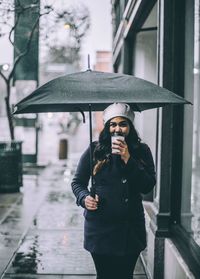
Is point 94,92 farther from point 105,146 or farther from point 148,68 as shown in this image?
point 148,68

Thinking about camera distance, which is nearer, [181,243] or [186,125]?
[181,243]

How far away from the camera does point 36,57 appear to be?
17.0 m

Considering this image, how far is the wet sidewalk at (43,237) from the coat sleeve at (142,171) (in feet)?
7.89

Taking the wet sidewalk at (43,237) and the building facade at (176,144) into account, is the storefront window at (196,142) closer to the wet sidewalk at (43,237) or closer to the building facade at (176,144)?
the building facade at (176,144)

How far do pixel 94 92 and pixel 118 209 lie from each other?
31.5 inches

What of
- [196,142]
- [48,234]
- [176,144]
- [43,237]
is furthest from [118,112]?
[48,234]

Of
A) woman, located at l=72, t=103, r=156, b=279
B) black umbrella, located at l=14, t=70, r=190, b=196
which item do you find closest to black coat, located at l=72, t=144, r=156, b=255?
woman, located at l=72, t=103, r=156, b=279

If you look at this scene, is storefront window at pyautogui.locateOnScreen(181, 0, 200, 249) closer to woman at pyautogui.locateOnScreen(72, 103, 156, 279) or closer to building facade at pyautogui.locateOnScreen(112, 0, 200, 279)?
building facade at pyautogui.locateOnScreen(112, 0, 200, 279)

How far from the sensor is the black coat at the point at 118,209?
3463mm

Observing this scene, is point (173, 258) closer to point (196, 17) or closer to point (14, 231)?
point (196, 17)

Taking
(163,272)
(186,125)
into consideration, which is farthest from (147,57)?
(163,272)

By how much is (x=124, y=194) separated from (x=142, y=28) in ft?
21.3

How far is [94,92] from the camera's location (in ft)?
11.3

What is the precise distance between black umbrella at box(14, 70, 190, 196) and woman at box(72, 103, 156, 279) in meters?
0.11
